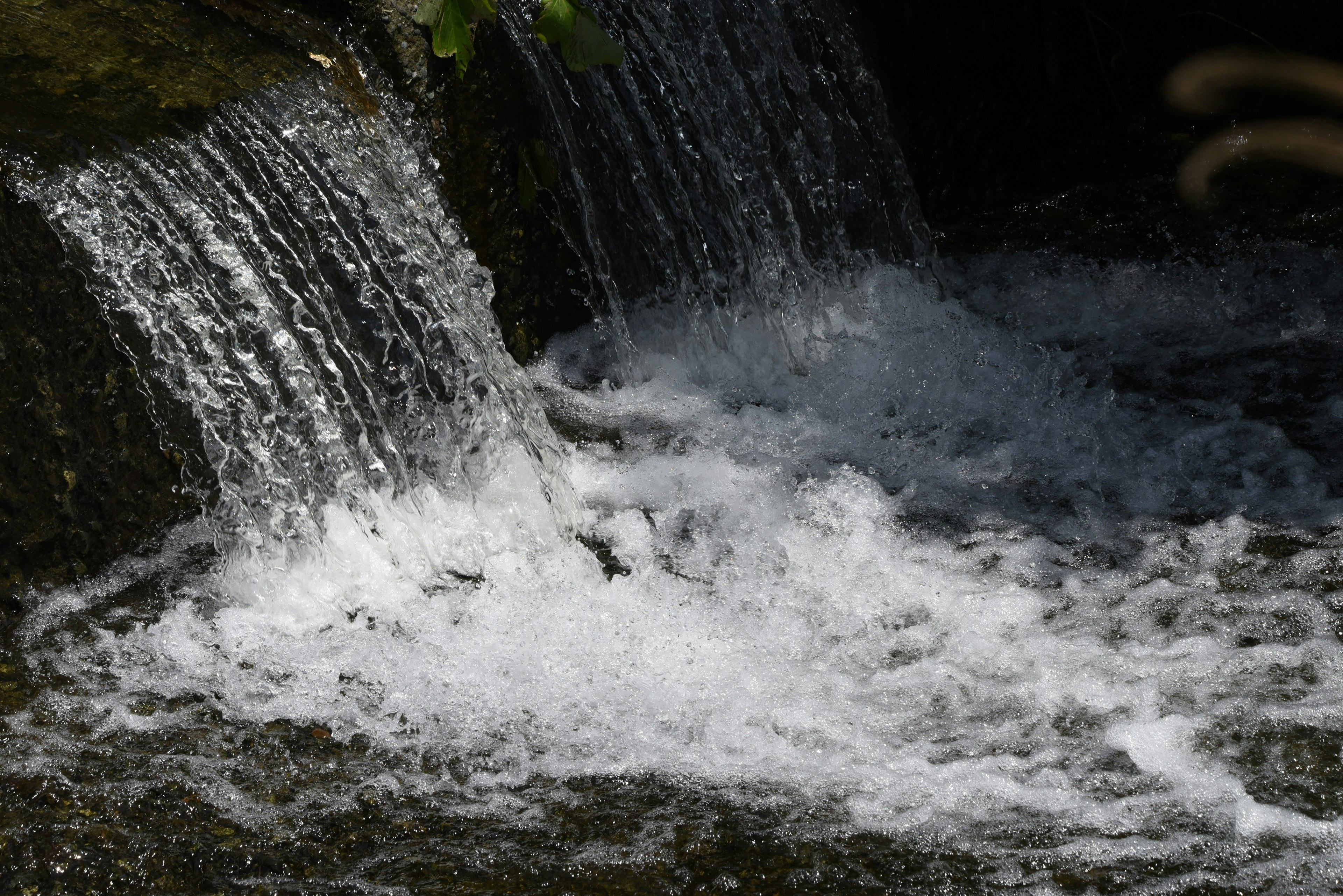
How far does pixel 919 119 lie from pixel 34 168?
337 cm

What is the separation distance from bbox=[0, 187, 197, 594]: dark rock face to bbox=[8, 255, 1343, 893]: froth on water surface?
0.12m

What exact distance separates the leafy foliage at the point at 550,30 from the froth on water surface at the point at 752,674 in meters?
1.11

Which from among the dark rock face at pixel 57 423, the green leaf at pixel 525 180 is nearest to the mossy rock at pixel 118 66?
the dark rock face at pixel 57 423

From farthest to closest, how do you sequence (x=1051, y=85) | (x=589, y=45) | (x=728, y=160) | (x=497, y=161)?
1. (x=1051, y=85)
2. (x=728, y=160)
3. (x=497, y=161)
4. (x=589, y=45)

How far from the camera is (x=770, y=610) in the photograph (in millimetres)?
3004

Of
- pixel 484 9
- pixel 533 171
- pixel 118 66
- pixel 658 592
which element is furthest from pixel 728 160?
pixel 118 66

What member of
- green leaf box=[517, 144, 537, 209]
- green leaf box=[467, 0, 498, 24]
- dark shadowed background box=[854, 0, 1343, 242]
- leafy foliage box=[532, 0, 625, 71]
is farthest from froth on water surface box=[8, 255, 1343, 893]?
dark shadowed background box=[854, 0, 1343, 242]

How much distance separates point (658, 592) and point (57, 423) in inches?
62.6

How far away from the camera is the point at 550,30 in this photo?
2969mm

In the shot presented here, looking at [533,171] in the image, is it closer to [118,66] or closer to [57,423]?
[118,66]

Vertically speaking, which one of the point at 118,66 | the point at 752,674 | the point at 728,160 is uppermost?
the point at 118,66

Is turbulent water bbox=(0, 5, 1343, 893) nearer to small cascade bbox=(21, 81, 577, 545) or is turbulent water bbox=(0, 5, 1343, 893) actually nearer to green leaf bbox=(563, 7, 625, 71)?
small cascade bbox=(21, 81, 577, 545)

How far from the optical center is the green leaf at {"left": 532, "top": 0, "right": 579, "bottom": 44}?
2938 millimetres

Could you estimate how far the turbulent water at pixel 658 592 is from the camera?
2.24 meters
